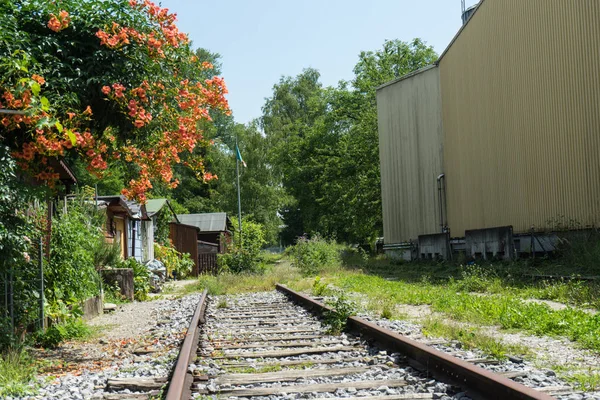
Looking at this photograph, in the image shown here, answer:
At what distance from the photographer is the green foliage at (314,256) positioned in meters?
24.3

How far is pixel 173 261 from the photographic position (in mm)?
29328

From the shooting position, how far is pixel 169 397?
14.5ft

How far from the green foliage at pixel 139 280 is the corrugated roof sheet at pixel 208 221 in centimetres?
2406

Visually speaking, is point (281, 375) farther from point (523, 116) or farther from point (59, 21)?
point (523, 116)

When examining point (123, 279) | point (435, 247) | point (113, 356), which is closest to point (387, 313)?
point (113, 356)

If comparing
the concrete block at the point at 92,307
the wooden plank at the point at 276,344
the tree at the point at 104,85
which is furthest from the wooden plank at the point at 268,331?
the concrete block at the point at 92,307

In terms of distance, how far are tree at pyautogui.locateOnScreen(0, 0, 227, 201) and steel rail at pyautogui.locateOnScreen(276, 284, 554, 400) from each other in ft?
10.4

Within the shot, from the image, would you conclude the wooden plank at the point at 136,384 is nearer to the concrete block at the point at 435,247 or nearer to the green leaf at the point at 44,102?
the green leaf at the point at 44,102

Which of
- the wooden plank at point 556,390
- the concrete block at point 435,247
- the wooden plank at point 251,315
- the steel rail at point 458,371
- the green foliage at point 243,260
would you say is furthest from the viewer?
the green foliage at point 243,260

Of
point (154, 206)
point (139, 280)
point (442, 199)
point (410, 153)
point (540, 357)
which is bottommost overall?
point (540, 357)

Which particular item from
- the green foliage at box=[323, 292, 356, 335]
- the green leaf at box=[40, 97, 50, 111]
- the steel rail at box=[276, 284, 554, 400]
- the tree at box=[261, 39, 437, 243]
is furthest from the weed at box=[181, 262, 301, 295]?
the tree at box=[261, 39, 437, 243]

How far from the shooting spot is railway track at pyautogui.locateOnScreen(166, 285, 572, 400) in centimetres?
466

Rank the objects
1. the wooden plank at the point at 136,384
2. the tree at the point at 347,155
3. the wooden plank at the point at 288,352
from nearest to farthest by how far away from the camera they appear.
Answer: the wooden plank at the point at 136,384 → the wooden plank at the point at 288,352 → the tree at the point at 347,155

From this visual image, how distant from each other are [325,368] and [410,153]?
2250 cm
